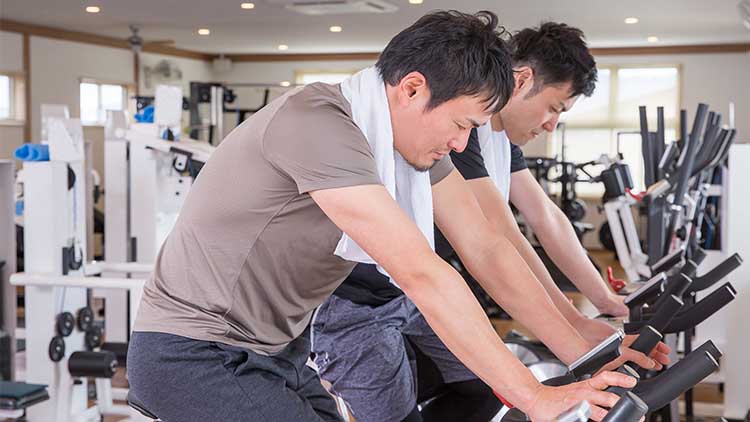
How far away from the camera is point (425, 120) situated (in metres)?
1.40

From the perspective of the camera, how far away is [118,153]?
5.22 metres

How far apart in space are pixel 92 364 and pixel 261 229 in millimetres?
2720

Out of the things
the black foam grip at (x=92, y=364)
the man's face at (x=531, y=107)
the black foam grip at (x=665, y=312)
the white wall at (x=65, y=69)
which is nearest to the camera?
the black foam grip at (x=665, y=312)

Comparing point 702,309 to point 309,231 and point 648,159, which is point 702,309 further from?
point 648,159

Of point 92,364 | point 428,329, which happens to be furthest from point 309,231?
point 92,364

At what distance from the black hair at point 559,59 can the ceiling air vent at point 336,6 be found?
6792 mm

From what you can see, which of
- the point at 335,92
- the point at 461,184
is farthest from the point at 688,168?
the point at 335,92

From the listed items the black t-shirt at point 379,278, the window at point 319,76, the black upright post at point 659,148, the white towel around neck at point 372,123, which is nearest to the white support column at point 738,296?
the black upright post at point 659,148

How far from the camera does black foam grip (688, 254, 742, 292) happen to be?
2.00 metres

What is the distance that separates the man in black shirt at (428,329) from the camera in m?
1.99

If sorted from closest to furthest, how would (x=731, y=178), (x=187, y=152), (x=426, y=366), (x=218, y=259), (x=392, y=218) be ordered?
1. (x=392, y=218)
2. (x=218, y=259)
3. (x=426, y=366)
4. (x=731, y=178)
5. (x=187, y=152)

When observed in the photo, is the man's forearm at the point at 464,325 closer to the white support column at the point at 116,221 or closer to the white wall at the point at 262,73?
the white support column at the point at 116,221

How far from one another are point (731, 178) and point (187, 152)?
270 cm

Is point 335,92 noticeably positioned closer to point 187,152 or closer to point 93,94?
point 187,152
